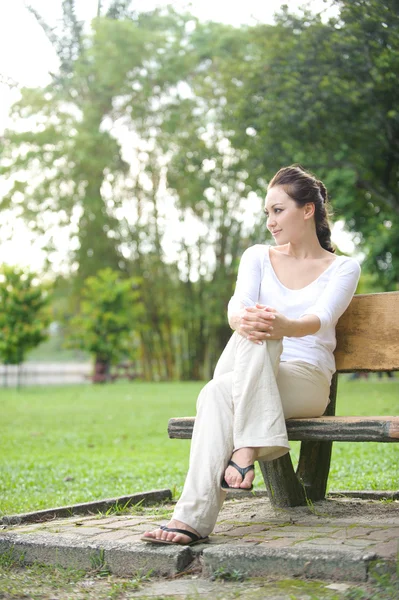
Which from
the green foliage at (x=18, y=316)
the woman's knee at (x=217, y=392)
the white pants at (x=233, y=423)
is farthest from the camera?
the green foliage at (x=18, y=316)

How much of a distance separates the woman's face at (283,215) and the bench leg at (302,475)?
2.68 feet

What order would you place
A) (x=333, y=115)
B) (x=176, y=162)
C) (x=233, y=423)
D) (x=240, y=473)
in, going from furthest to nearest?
(x=176, y=162) → (x=333, y=115) → (x=233, y=423) → (x=240, y=473)

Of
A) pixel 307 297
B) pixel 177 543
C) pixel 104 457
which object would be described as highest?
pixel 307 297

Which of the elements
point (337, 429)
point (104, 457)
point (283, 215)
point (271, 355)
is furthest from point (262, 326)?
point (104, 457)

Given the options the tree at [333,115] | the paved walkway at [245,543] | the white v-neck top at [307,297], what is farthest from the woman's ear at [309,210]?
the tree at [333,115]

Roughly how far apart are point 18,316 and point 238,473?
22225 mm

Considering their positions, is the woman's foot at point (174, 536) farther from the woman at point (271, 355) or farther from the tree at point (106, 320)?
the tree at point (106, 320)

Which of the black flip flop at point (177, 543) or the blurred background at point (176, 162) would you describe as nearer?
the black flip flop at point (177, 543)

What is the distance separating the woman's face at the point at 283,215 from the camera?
13.3ft

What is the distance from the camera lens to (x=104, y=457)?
7.69 metres

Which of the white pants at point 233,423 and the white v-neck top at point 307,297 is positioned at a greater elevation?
the white v-neck top at point 307,297

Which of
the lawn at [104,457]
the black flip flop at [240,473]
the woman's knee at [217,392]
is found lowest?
the lawn at [104,457]

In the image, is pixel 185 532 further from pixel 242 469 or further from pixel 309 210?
pixel 309 210

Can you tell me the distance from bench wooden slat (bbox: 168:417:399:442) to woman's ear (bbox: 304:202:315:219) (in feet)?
3.70
